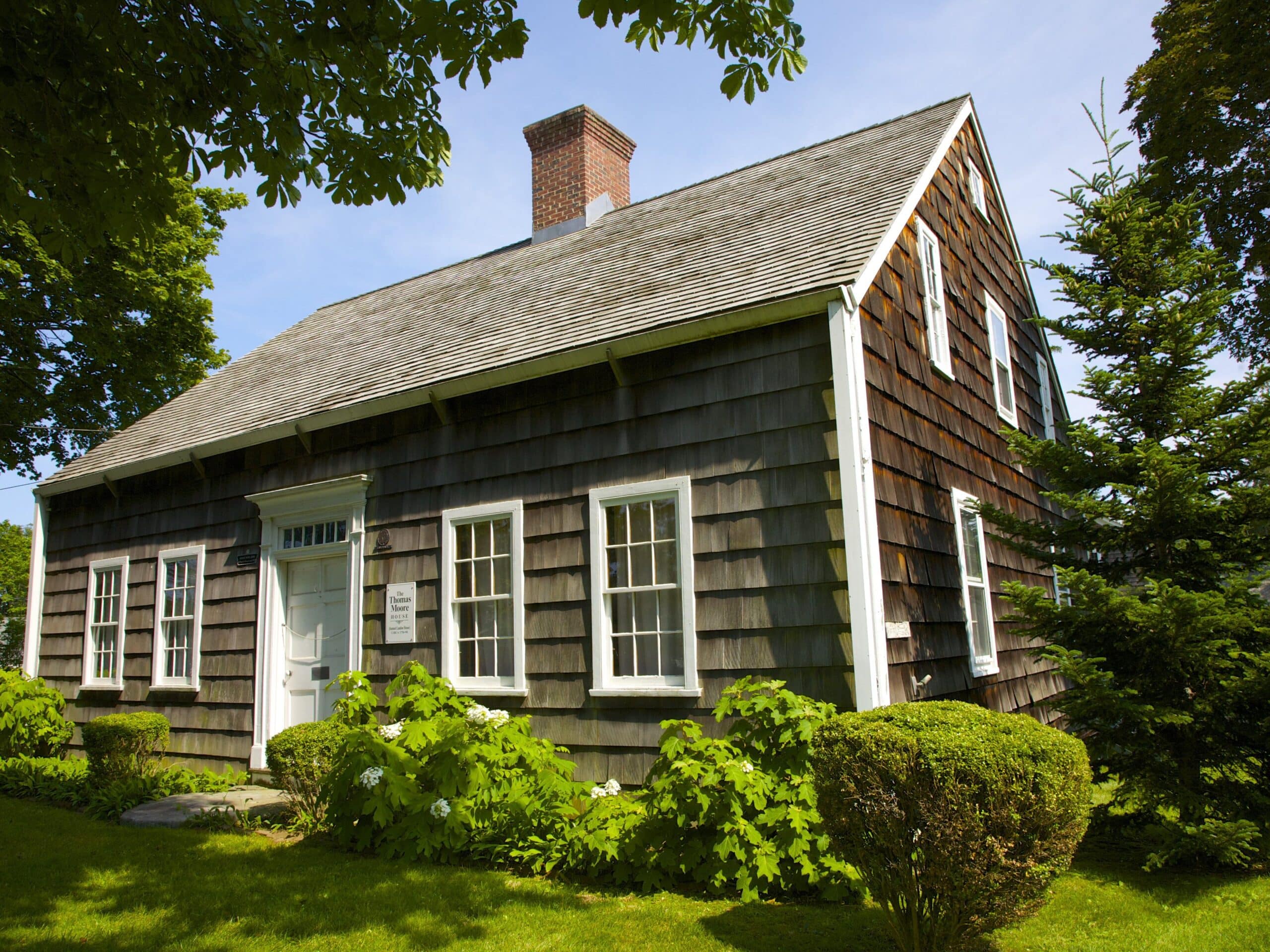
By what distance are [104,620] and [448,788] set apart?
8432 millimetres

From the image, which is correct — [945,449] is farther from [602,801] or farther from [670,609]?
[602,801]

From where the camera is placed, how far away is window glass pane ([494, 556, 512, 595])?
27.7 feet

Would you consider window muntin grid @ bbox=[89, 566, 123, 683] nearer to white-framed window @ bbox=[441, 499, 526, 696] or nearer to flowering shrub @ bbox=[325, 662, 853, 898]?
white-framed window @ bbox=[441, 499, 526, 696]

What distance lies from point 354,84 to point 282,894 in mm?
5065

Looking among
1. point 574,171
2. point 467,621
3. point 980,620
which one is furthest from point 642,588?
point 574,171

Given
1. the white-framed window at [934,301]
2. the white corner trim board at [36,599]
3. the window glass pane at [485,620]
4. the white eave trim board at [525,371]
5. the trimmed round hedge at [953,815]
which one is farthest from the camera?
the white corner trim board at [36,599]

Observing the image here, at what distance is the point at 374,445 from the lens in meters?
9.73

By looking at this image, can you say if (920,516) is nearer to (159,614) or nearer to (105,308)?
(159,614)

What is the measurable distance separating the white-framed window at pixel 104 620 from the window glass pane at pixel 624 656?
790 centimetres

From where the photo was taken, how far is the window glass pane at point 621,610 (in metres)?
7.60

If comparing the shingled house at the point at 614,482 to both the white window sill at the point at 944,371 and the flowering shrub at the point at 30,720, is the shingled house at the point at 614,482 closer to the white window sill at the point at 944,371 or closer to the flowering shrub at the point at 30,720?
the white window sill at the point at 944,371

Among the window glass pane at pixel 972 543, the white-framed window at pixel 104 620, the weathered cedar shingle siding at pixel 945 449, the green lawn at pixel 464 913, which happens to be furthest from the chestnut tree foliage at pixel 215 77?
the white-framed window at pixel 104 620

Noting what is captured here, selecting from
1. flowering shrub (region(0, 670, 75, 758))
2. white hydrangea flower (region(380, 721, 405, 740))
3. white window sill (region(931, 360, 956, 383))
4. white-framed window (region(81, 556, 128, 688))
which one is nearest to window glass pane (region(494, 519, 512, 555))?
white hydrangea flower (region(380, 721, 405, 740))

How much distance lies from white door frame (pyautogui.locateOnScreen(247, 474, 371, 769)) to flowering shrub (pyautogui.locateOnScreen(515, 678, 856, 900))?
4.33 metres
